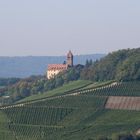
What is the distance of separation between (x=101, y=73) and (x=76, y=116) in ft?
138

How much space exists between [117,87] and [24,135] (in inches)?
990

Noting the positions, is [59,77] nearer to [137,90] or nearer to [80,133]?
[137,90]

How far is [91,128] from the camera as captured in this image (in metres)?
84.5

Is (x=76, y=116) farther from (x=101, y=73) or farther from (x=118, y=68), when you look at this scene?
(x=101, y=73)

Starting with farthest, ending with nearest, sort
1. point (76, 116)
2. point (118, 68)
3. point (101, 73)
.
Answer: point (101, 73)
point (118, 68)
point (76, 116)

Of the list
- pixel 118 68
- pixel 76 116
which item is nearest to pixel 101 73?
pixel 118 68

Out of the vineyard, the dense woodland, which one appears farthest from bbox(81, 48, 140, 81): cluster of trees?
the vineyard

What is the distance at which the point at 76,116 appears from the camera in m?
91.9

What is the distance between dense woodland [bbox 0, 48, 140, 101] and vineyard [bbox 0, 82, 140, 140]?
34.9 feet

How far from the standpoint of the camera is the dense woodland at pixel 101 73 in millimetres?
118250

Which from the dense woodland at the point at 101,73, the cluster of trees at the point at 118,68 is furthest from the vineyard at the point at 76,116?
the dense woodland at the point at 101,73

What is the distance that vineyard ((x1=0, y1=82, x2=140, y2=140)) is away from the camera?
8400 centimetres

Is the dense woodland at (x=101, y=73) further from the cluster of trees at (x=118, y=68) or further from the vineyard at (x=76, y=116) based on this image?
the vineyard at (x=76, y=116)

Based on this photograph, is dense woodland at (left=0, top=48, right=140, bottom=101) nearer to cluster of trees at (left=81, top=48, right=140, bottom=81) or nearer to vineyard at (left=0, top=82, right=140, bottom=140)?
cluster of trees at (left=81, top=48, right=140, bottom=81)
